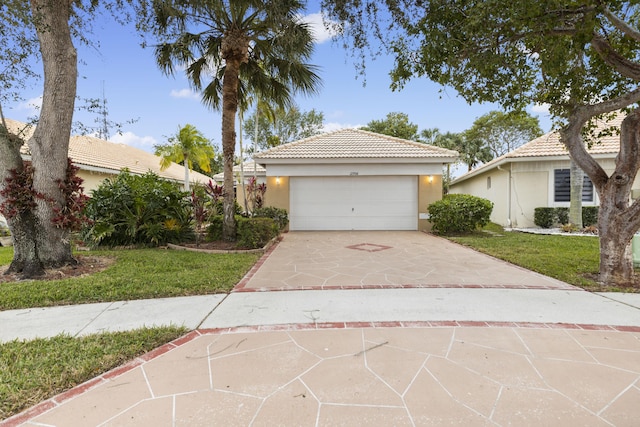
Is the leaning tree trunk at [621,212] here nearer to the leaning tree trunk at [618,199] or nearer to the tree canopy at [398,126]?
the leaning tree trunk at [618,199]

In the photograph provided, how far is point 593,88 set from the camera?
554 centimetres

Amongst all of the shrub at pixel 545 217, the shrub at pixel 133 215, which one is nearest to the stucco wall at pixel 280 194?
the shrub at pixel 133 215

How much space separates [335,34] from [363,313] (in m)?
4.91

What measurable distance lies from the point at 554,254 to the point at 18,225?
11.3 metres

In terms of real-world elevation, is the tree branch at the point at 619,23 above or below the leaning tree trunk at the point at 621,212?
above

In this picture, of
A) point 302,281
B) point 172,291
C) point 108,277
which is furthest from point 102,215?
point 302,281

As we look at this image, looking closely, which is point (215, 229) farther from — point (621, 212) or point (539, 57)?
point (621, 212)

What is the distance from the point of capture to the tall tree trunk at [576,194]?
12.0 meters

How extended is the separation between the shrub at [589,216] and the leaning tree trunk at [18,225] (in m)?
17.2

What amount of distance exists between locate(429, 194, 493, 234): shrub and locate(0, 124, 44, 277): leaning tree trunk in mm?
11062

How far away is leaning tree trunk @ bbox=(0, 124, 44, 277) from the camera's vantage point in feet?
18.7

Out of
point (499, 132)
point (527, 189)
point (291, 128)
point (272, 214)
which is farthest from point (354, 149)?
point (499, 132)

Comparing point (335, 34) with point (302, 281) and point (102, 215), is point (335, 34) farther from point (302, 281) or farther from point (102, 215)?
point (102, 215)

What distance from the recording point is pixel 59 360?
8.91 feet
